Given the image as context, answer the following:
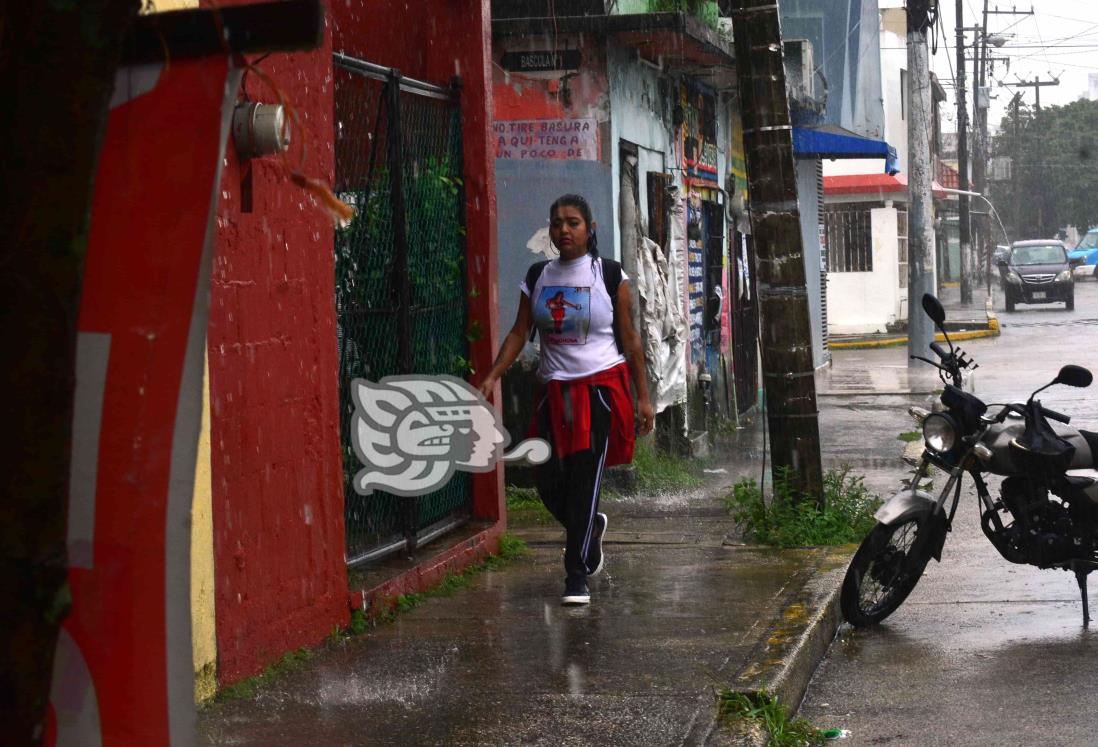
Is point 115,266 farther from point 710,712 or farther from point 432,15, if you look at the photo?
point 432,15

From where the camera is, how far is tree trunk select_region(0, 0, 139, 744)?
83.7 inches

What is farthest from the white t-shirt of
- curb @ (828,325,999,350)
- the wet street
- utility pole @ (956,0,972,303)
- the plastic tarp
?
utility pole @ (956,0,972,303)

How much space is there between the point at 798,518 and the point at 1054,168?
3480 inches

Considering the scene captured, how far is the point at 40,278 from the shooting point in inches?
83.7

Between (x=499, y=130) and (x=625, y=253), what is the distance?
50.6 inches

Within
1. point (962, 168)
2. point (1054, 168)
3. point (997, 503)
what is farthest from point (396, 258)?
point (1054, 168)

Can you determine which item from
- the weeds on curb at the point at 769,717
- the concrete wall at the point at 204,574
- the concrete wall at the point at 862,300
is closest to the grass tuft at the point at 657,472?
the weeds on curb at the point at 769,717

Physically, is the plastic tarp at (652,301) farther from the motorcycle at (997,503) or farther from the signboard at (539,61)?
the motorcycle at (997,503)

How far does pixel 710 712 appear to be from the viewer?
532 centimetres

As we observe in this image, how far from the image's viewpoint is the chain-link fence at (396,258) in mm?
7305

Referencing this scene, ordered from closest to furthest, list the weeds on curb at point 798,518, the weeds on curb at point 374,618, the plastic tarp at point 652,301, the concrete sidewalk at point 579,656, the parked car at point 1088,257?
the concrete sidewalk at point 579,656
the weeds on curb at point 374,618
the weeds on curb at point 798,518
the plastic tarp at point 652,301
the parked car at point 1088,257

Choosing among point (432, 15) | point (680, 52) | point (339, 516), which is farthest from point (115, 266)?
point (680, 52)

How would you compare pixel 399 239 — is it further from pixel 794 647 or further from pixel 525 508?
pixel 525 508

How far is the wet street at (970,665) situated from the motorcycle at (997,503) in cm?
26
